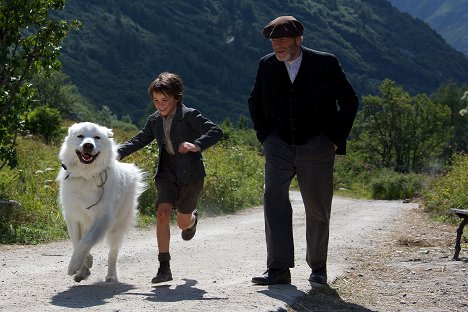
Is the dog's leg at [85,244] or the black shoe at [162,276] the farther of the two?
the black shoe at [162,276]

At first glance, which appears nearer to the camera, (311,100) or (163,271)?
(311,100)

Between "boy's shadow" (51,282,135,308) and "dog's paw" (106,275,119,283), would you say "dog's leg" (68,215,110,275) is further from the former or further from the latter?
"dog's paw" (106,275,119,283)

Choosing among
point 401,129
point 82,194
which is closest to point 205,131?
point 82,194

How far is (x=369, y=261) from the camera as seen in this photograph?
9031 millimetres

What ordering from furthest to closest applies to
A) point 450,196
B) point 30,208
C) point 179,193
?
point 450,196, point 30,208, point 179,193

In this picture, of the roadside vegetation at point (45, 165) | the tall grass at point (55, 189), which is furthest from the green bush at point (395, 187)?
the tall grass at point (55, 189)

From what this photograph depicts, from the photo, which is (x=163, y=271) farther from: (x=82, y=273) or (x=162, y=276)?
(x=82, y=273)

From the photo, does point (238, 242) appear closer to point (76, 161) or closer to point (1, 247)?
point (1, 247)

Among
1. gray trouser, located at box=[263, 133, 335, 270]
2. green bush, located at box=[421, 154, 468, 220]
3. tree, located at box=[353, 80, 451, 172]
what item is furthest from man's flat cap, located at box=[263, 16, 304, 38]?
tree, located at box=[353, 80, 451, 172]

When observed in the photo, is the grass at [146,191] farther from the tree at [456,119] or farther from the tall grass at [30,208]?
the tree at [456,119]

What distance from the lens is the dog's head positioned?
21.0 feet

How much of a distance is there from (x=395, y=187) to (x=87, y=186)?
3309 centimetres

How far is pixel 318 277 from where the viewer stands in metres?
6.84

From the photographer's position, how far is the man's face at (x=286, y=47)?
639 centimetres
